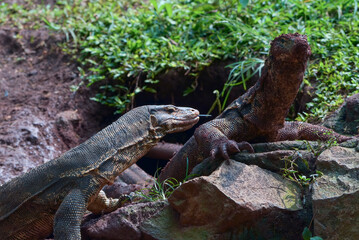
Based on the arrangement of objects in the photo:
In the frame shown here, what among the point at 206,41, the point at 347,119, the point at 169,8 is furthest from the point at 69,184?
the point at 169,8

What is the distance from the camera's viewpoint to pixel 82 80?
8258mm

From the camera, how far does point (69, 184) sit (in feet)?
13.4

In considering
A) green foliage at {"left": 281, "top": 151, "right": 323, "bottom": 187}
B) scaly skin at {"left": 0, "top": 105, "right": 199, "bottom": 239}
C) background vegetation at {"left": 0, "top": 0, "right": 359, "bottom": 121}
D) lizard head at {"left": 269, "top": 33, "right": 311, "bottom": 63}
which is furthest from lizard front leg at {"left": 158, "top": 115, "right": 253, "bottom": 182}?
background vegetation at {"left": 0, "top": 0, "right": 359, "bottom": 121}

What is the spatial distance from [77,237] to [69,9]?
6.86 meters

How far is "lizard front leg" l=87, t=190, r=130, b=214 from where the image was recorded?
181 inches

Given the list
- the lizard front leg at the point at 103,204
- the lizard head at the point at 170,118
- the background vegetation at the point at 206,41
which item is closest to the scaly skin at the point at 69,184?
the lizard head at the point at 170,118

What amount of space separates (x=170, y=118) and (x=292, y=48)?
1.35m

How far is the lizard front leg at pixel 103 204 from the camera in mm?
4590

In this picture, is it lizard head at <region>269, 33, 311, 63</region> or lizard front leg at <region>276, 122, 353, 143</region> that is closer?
lizard head at <region>269, 33, 311, 63</region>

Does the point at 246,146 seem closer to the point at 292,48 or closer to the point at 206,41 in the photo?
the point at 292,48

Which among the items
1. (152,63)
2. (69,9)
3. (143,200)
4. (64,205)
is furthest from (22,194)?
(69,9)

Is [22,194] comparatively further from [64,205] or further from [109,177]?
[109,177]

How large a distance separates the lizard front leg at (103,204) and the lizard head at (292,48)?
6.92 feet

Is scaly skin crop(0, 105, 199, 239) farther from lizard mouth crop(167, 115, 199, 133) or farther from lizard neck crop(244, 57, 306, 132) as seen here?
lizard neck crop(244, 57, 306, 132)
